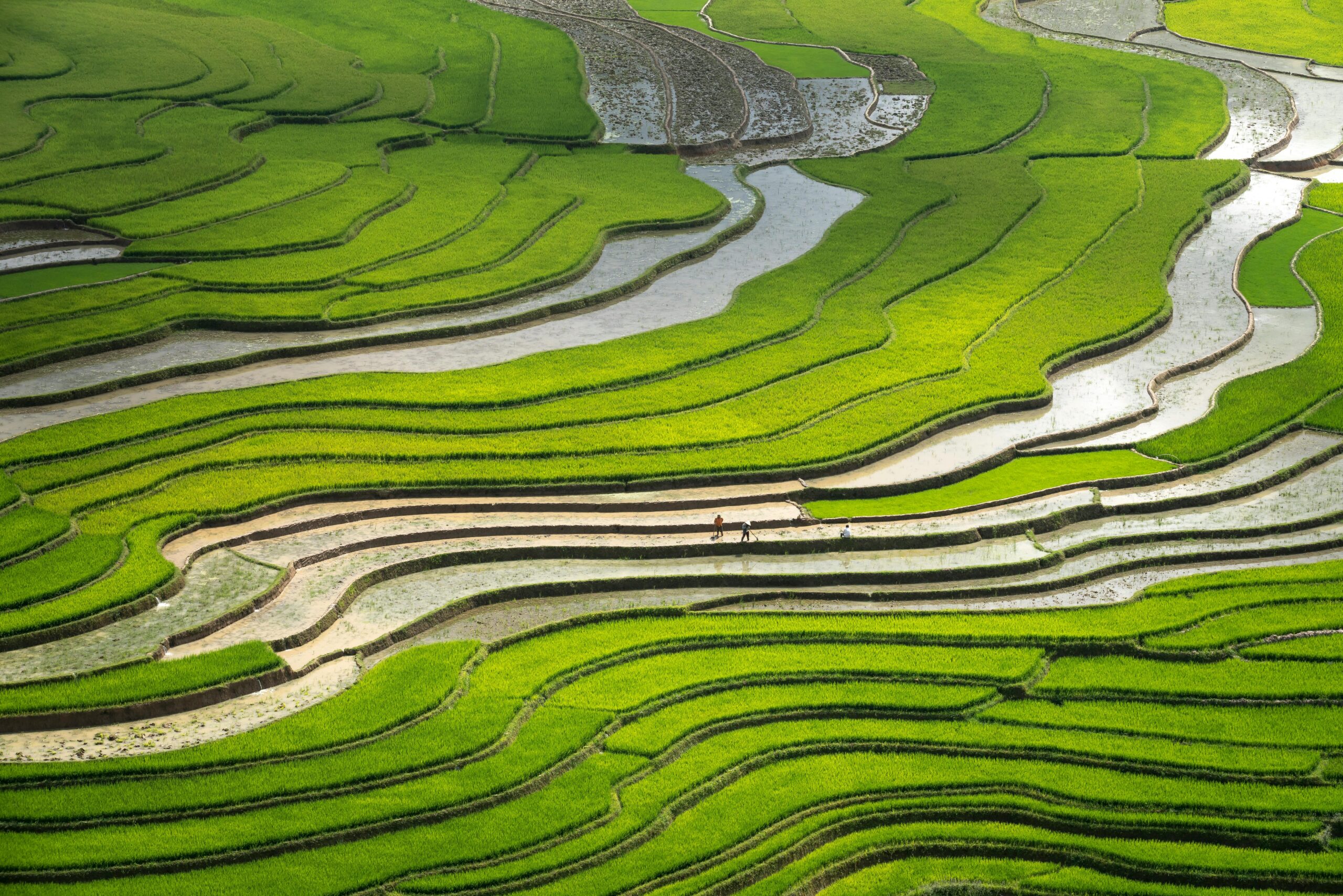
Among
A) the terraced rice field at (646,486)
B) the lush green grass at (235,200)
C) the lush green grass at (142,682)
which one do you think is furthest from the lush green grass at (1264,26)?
the lush green grass at (142,682)

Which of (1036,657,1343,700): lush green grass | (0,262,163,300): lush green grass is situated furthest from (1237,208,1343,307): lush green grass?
(0,262,163,300): lush green grass

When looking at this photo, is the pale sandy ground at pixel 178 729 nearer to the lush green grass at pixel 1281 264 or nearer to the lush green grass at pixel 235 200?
the lush green grass at pixel 235 200

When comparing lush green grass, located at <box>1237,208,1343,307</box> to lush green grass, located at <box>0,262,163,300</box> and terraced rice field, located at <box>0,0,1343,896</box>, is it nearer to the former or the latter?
terraced rice field, located at <box>0,0,1343,896</box>

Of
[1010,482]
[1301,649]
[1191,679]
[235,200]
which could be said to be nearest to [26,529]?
[235,200]

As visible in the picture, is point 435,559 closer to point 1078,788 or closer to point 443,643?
Result: point 443,643

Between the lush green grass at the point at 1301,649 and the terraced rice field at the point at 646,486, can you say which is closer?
the terraced rice field at the point at 646,486

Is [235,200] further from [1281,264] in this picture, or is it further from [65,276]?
[1281,264]
